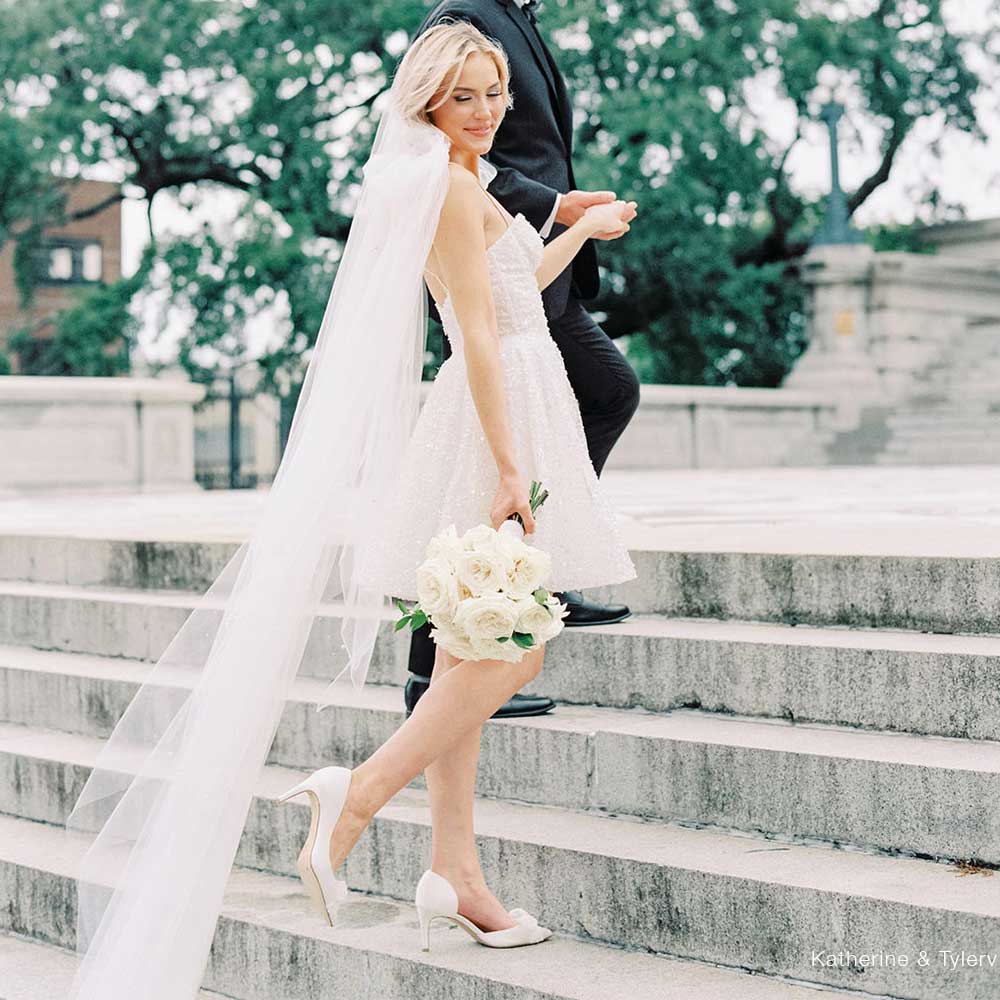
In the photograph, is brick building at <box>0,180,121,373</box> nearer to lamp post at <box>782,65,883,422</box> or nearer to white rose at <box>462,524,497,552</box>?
lamp post at <box>782,65,883,422</box>

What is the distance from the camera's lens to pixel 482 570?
10.9 ft

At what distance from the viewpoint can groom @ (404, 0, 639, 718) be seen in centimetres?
427

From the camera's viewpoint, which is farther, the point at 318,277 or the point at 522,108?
the point at 318,277

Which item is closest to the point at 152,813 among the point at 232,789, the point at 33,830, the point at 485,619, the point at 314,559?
the point at 232,789

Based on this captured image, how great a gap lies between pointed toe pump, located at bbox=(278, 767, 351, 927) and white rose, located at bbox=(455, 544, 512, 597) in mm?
522

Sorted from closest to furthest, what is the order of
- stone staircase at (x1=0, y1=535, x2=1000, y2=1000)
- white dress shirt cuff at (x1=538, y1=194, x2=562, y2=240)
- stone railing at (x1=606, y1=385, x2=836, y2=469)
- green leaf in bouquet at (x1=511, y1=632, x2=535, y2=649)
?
1. green leaf in bouquet at (x1=511, y1=632, x2=535, y2=649)
2. stone staircase at (x1=0, y1=535, x2=1000, y2=1000)
3. white dress shirt cuff at (x1=538, y1=194, x2=562, y2=240)
4. stone railing at (x1=606, y1=385, x2=836, y2=469)

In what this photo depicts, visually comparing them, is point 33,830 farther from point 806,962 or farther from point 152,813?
point 806,962

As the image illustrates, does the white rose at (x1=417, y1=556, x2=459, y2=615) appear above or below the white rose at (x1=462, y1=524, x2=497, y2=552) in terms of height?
below

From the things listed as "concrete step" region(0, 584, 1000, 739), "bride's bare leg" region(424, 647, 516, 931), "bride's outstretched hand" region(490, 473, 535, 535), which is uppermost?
"bride's outstretched hand" region(490, 473, 535, 535)

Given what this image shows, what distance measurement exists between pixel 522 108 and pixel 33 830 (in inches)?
116

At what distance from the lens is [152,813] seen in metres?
3.56

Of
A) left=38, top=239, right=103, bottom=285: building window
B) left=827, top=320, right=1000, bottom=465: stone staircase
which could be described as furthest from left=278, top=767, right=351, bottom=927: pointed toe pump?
left=38, top=239, right=103, bottom=285: building window

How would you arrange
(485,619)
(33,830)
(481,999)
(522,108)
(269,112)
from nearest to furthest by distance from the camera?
(485,619), (481,999), (522,108), (33,830), (269,112)

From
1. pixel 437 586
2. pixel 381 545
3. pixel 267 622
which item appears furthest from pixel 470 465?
pixel 267 622
